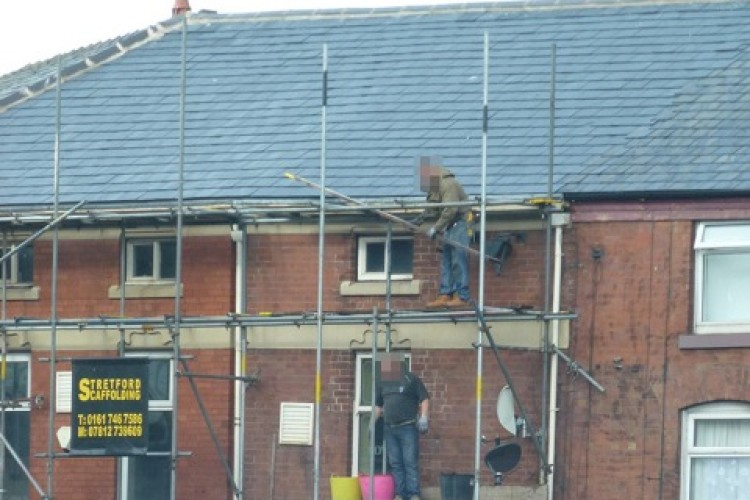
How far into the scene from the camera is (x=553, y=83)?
3388 centimetres

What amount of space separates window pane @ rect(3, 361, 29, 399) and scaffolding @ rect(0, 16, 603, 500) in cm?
46

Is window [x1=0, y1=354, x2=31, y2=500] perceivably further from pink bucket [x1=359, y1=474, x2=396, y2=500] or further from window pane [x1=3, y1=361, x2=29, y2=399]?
pink bucket [x1=359, y1=474, x2=396, y2=500]

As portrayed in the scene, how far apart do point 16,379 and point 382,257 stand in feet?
16.9

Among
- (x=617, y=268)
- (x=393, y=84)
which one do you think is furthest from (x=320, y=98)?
(x=617, y=268)

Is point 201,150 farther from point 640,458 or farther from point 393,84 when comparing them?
point 640,458

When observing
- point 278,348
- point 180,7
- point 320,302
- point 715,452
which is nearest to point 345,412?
point 278,348

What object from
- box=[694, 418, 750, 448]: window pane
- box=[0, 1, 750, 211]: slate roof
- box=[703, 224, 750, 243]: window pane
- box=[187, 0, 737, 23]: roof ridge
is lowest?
box=[694, 418, 750, 448]: window pane

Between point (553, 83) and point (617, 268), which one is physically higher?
point (553, 83)

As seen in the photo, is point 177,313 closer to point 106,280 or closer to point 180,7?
point 106,280

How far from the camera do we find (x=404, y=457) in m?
33.4

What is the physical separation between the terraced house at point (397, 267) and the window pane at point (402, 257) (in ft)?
0.13

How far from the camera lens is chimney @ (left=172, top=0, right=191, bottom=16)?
41.7m

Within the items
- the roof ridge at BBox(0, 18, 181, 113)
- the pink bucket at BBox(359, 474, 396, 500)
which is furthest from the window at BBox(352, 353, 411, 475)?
the roof ridge at BBox(0, 18, 181, 113)

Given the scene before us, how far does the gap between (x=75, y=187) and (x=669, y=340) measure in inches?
322
